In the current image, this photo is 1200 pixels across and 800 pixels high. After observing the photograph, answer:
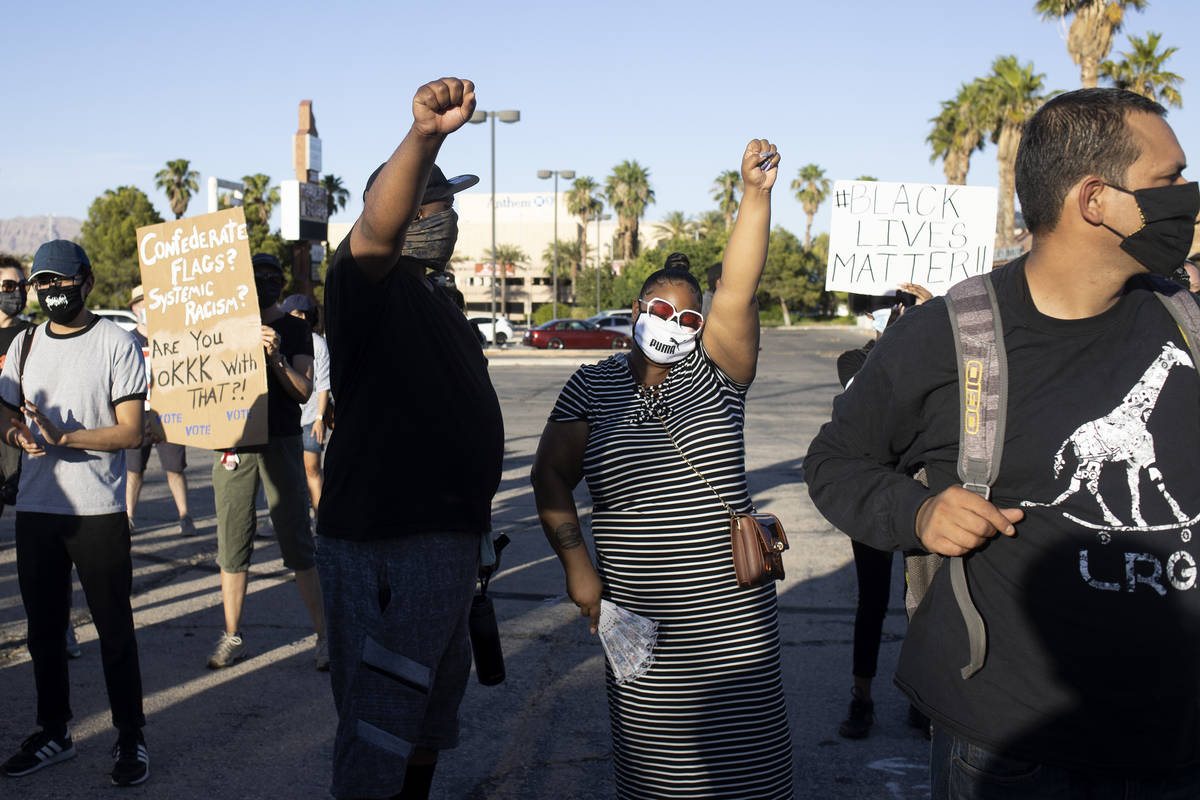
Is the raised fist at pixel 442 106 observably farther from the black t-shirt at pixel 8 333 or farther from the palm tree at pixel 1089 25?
the palm tree at pixel 1089 25

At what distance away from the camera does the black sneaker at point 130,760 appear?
3986 mm

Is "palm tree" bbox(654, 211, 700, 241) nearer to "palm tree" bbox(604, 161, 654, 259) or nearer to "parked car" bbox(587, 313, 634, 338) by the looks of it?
"palm tree" bbox(604, 161, 654, 259)

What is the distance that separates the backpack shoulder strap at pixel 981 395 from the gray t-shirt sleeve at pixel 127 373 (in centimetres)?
338

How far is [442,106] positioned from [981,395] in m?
1.30

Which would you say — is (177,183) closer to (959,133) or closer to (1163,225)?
(959,133)

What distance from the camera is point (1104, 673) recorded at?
1.88m

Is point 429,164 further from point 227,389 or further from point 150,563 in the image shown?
point 150,563

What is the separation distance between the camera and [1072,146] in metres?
1.95

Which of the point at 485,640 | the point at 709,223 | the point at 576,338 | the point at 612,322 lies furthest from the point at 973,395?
the point at 709,223

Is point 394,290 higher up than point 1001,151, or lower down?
lower down

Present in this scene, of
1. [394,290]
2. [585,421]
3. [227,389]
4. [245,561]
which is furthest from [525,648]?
[394,290]

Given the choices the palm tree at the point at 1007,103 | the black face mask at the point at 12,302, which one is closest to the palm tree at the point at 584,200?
the palm tree at the point at 1007,103

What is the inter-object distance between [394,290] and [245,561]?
3068 millimetres

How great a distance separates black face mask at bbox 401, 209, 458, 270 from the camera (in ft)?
9.86
